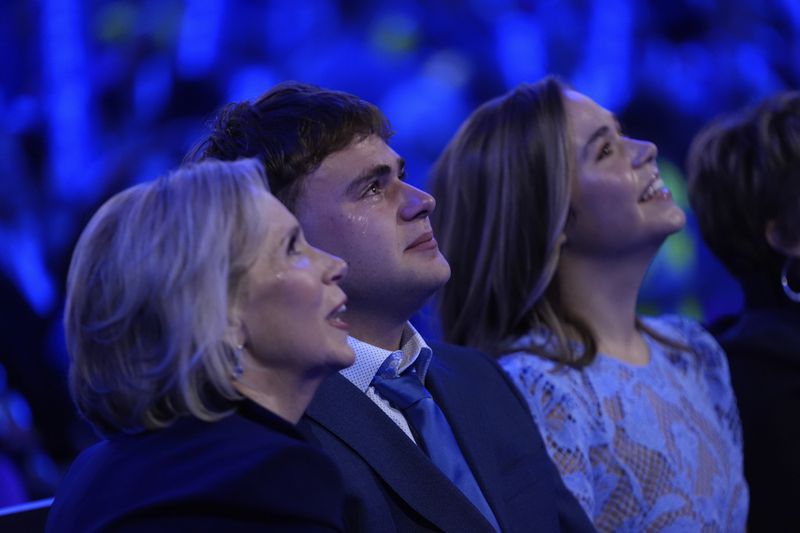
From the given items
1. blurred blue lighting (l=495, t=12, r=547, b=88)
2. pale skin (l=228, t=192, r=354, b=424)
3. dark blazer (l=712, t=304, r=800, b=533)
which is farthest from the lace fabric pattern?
blurred blue lighting (l=495, t=12, r=547, b=88)

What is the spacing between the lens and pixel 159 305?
125 centimetres

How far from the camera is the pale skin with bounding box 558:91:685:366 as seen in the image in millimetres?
2098

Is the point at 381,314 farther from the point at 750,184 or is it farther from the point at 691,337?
the point at 750,184

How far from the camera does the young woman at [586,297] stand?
1.99m

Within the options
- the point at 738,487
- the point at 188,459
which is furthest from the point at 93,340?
the point at 738,487

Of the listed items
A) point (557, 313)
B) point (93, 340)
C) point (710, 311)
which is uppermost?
point (93, 340)

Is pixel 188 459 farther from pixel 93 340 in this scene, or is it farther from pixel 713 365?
pixel 713 365

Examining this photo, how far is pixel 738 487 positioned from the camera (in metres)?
2.12

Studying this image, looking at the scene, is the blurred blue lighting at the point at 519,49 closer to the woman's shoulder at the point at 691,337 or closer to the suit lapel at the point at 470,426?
the woman's shoulder at the point at 691,337

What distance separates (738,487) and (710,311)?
6.20 ft

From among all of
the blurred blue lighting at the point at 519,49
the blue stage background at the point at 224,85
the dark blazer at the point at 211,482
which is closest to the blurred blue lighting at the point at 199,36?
the blue stage background at the point at 224,85

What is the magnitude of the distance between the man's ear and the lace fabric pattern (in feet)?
1.43

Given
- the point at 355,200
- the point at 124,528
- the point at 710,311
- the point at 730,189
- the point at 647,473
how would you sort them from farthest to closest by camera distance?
the point at 710,311, the point at 730,189, the point at 647,473, the point at 355,200, the point at 124,528

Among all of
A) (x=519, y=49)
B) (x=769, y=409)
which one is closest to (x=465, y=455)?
(x=769, y=409)
